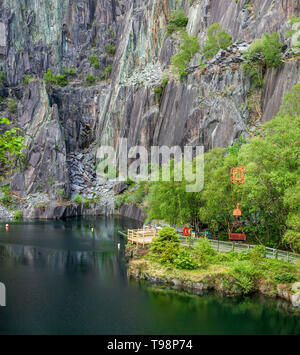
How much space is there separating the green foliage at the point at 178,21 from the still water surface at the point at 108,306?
236 feet

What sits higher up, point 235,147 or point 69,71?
point 69,71

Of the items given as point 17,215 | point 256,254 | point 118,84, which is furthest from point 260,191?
point 118,84

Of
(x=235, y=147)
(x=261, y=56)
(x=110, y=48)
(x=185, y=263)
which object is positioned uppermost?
(x=110, y=48)

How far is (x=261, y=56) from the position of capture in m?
56.2

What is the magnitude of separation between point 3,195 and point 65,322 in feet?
248

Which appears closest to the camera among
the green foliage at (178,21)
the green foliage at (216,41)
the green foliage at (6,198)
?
the green foliage at (216,41)

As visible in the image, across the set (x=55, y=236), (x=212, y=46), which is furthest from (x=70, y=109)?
(x=55, y=236)

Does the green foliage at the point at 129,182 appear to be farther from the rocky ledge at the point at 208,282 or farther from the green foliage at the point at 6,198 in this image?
the rocky ledge at the point at 208,282

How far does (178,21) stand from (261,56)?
43700 millimetres

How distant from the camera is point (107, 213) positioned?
89875 mm

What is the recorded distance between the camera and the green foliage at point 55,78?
374 ft

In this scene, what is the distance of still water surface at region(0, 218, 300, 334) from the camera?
76.3ft

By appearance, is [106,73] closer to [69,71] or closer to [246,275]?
[69,71]

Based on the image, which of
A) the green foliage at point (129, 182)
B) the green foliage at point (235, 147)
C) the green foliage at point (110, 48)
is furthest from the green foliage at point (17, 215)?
the green foliage at point (110, 48)
